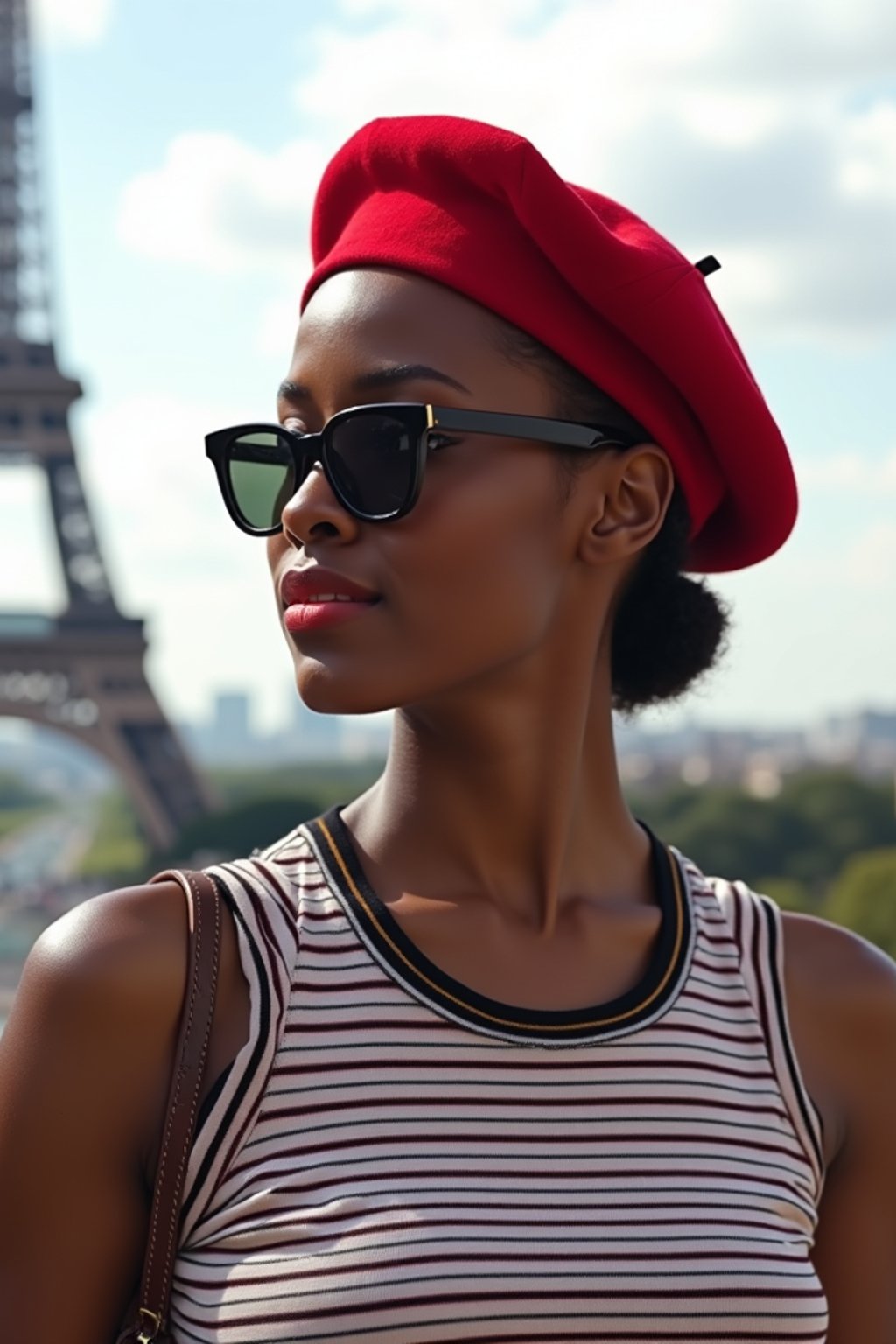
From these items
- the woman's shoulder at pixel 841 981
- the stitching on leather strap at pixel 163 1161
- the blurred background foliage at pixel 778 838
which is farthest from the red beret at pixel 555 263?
the blurred background foliage at pixel 778 838

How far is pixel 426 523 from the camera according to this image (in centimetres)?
217

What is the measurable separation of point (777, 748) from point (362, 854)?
15913cm

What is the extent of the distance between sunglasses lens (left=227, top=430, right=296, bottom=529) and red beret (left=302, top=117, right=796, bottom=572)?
0.23 m

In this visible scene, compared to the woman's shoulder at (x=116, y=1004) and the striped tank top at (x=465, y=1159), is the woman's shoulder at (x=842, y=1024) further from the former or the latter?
the woman's shoulder at (x=116, y=1004)

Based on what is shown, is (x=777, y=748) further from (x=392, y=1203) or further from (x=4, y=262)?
(x=392, y=1203)

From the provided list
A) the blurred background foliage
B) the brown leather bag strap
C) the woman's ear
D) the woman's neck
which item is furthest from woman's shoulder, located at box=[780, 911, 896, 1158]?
the blurred background foliage

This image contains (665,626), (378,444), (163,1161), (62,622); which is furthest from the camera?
(62,622)

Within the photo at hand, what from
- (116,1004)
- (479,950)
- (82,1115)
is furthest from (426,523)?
(82,1115)

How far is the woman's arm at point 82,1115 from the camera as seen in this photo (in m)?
2.04

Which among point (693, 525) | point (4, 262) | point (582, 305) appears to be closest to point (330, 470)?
point (582, 305)

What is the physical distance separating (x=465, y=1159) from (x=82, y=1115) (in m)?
0.41

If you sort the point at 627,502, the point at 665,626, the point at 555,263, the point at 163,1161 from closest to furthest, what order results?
the point at 163,1161 → the point at 555,263 → the point at 627,502 → the point at 665,626

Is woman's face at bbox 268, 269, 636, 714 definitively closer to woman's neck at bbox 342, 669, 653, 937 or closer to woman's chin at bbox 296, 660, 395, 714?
woman's chin at bbox 296, 660, 395, 714

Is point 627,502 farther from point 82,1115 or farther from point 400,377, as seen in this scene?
point 82,1115
